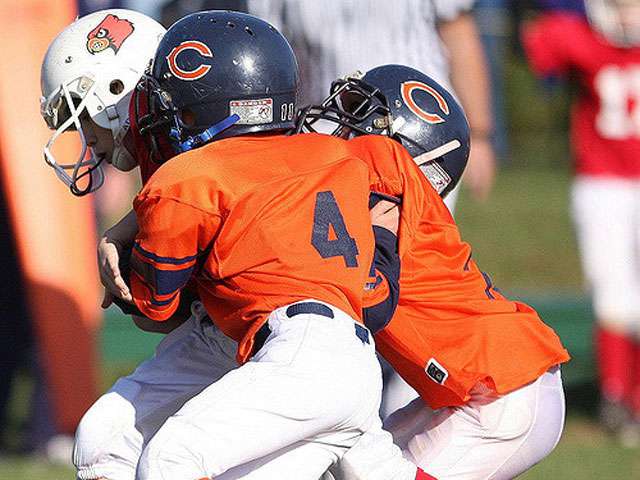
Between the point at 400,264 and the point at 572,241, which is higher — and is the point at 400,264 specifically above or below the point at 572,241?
above

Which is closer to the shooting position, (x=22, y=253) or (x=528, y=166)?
(x=22, y=253)

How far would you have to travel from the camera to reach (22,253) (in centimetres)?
615

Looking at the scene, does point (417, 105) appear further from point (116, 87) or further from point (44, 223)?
point (44, 223)

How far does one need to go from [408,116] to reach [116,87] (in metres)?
0.74

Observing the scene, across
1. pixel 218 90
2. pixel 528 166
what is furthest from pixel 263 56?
pixel 528 166

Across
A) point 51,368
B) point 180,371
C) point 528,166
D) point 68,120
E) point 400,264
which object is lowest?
point 528,166

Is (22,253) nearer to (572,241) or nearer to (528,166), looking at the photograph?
(572,241)

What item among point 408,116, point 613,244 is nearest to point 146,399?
point 408,116

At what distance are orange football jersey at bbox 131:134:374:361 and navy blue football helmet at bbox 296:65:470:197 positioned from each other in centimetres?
38

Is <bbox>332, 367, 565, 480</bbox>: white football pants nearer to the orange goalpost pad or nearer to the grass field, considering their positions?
the grass field

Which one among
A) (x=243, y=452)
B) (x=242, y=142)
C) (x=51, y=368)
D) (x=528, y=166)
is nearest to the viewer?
(x=243, y=452)

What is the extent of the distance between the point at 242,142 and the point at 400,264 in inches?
18.1

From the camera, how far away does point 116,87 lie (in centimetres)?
348

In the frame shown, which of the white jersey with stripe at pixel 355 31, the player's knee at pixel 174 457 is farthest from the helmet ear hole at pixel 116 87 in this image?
the white jersey with stripe at pixel 355 31
